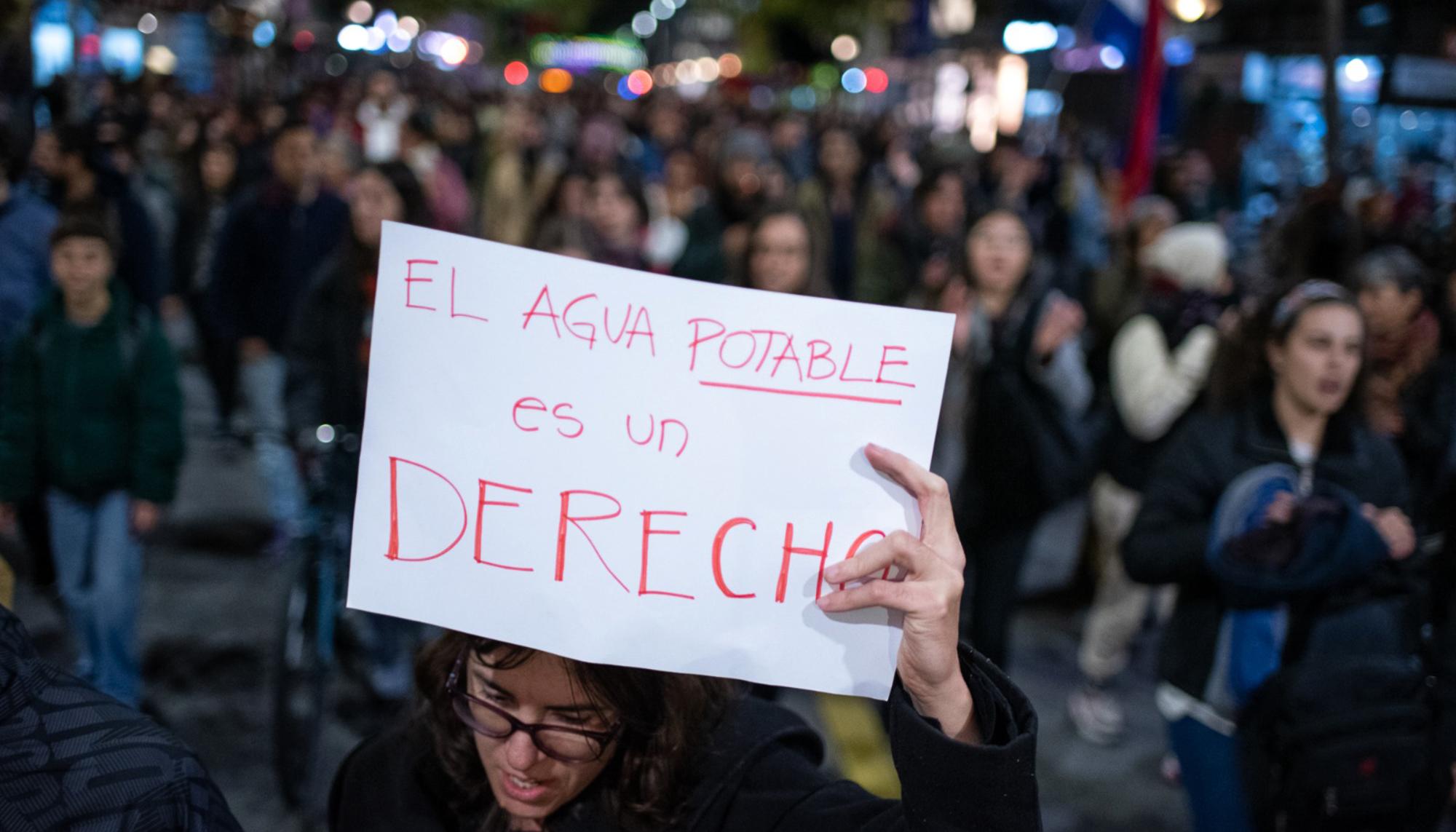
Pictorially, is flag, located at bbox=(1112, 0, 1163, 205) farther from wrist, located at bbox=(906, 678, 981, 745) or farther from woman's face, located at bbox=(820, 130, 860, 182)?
wrist, located at bbox=(906, 678, 981, 745)

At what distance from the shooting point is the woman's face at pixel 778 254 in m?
4.75

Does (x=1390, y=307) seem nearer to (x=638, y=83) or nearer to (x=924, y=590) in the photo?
(x=924, y=590)

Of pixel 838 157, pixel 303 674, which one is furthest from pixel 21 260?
pixel 838 157

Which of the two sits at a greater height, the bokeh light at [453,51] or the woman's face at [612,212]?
the bokeh light at [453,51]

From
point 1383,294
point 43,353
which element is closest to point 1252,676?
point 1383,294

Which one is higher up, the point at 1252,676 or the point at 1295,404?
the point at 1295,404

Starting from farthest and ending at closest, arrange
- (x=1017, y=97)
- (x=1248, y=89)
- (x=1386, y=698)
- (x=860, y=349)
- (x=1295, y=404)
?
(x=1017, y=97)
(x=1248, y=89)
(x=1295, y=404)
(x=1386, y=698)
(x=860, y=349)

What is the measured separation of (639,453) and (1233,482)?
2.20 m

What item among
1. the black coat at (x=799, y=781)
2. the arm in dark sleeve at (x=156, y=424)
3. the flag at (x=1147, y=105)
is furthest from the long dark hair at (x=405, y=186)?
the flag at (x=1147, y=105)

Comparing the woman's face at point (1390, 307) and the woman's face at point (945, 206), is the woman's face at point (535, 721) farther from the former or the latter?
the woman's face at point (945, 206)

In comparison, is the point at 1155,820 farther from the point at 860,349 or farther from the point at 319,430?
the point at 860,349

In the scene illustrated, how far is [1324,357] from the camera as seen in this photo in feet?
10.5

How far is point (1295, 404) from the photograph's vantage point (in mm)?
3270

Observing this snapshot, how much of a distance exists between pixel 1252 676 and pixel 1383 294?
2.11 m
